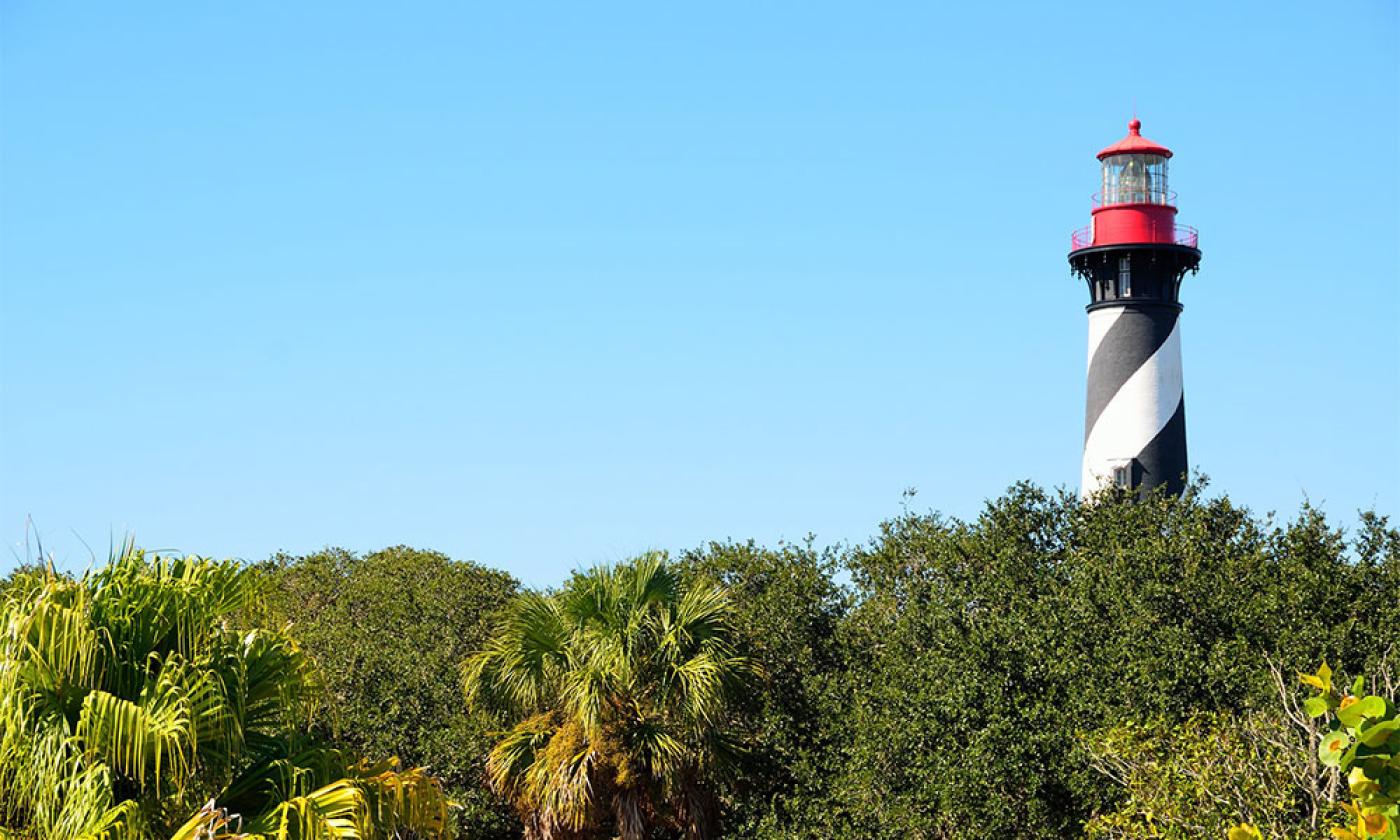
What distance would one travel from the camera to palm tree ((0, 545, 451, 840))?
352 inches

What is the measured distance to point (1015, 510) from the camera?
75.6 feet

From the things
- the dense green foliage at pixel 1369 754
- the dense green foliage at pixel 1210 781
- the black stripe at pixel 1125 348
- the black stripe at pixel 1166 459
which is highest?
the black stripe at pixel 1125 348

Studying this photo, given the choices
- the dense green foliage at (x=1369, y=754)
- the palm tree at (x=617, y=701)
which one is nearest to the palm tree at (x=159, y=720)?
the dense green foliage at (x=1369, y=754)

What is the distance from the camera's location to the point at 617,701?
17703 millimetres

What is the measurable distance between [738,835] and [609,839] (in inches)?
63.9

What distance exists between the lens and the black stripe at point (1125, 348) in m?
32.3

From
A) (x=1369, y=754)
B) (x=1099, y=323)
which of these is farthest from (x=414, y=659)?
(x=1369, y=754)

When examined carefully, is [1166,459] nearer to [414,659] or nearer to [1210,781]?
[414,659]

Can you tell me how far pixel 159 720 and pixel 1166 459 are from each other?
1030 inches

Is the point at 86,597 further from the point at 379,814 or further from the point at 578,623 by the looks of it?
the point at 578,623

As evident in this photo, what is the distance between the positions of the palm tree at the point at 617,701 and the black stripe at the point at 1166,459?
15396mm

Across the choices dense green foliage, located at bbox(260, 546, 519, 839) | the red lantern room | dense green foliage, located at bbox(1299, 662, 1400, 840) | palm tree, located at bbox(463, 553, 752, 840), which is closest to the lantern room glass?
the red lantern room

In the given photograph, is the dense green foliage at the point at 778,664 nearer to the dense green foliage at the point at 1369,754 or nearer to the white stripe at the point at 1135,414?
the white stripe at the point at 1135,414

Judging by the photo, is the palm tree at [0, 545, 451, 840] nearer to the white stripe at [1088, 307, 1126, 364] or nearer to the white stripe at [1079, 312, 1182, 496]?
the white stripe at [1079, 312, 1182, 496]
